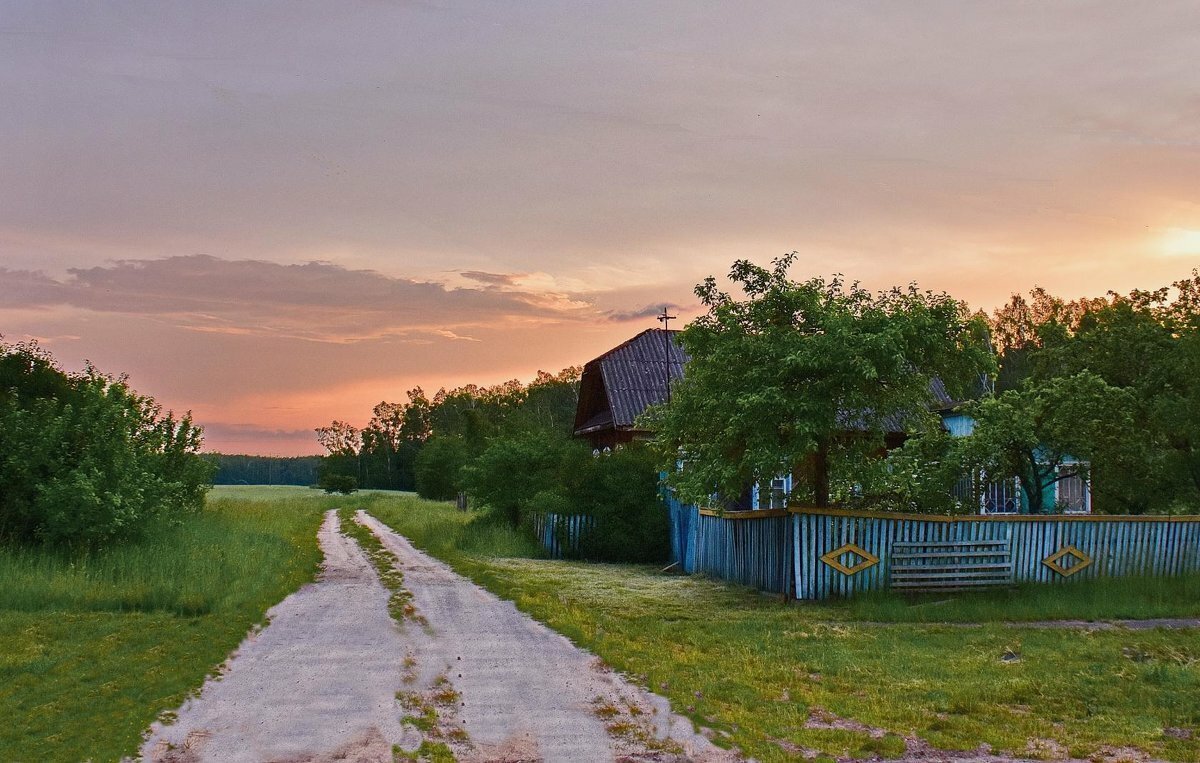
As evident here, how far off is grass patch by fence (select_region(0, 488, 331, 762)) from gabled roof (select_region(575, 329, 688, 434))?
1358cm

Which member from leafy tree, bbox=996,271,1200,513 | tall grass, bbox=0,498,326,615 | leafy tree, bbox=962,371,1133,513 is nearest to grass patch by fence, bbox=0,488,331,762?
tall grass, bbox=0,498,326,615

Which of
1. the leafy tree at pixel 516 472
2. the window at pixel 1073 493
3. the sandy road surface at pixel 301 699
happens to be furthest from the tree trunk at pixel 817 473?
the window at pixel 1073 493

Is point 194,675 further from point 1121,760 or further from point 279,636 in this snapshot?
point 1121,760

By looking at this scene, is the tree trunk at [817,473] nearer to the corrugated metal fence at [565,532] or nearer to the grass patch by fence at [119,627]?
the grass patch by fence at [119,627]

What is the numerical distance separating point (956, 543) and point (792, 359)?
448 centimetres

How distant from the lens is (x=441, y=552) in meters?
28.6

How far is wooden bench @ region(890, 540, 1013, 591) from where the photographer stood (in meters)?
18.5

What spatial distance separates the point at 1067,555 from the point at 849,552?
4.30 m

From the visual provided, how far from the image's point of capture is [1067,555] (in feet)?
63.9

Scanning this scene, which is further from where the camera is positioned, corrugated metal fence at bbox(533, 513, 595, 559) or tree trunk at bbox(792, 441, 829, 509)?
corrugated metal fence at bbox(533, 513, 595, 559)

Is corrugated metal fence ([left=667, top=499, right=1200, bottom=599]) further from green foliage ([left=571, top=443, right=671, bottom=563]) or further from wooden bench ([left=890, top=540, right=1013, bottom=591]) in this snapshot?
green foliage ([left=571, top=443, right=671, bottom=563])

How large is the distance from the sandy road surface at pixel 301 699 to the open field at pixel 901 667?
258 centimetres

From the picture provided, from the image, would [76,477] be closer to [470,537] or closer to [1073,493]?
[470,537]

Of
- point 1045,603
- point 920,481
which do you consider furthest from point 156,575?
point 1045,603
